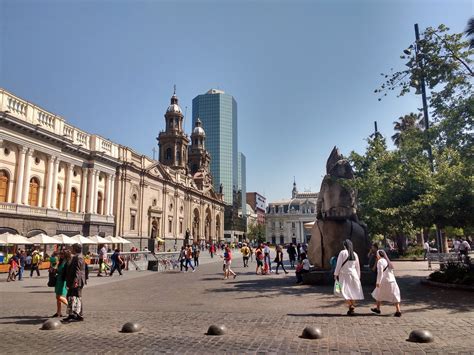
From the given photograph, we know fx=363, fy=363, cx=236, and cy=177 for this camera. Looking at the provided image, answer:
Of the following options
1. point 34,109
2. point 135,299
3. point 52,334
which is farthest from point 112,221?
point 52,334

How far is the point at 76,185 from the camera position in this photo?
39406 mm

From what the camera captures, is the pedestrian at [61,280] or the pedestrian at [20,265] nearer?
the pedestrian at [61,280]

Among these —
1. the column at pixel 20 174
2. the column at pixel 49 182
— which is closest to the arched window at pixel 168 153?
the column at pixel 49 182

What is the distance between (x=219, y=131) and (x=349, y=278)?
136 meters

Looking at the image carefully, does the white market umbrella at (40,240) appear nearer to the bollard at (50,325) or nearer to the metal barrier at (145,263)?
the metal barrier at (145,263)

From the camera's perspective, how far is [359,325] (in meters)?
7.79

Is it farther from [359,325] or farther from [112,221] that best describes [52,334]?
[112,221]

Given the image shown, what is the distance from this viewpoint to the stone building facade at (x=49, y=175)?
2950cm

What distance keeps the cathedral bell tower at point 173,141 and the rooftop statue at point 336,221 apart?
62589 mm

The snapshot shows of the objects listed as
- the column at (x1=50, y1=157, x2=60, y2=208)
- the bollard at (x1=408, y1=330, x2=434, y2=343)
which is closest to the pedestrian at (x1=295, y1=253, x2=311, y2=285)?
the bollard at (x1=408, y1=330, x2=434, y2=343)

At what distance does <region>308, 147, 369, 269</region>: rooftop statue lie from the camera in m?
14.8

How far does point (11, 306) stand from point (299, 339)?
9181mm

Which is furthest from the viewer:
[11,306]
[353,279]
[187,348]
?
[11,306]

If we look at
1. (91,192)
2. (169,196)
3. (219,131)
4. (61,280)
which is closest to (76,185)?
(91,192)
